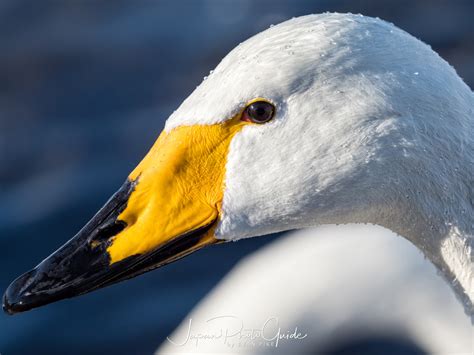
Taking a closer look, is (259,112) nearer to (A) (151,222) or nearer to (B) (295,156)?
(B) (295,156)

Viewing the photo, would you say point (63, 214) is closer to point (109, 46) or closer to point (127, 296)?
point (127, 296)

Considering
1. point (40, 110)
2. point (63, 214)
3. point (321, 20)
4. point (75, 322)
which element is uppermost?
point (40, 110)

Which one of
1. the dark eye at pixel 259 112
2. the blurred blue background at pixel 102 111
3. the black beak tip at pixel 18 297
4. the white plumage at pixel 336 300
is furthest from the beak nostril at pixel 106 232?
the blurred blue background at pixel 102 111

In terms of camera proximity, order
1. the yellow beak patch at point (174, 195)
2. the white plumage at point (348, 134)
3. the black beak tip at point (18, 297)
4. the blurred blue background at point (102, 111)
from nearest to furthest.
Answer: the white plumage at point (348, 134), the yellow beak patch at point (174, 195), the black beak tip at point (18, 297), the blurred blue background at point (102, 111)

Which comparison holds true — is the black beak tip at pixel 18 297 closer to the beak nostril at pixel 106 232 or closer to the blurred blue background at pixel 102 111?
the beak nostril at pixel 106 232

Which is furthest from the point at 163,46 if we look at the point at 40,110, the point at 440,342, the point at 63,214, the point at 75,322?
the point at 440,342

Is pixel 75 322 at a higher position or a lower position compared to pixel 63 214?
lower

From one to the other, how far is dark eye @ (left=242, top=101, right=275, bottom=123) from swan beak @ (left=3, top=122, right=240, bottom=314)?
0.20ft

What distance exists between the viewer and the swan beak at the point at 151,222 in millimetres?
3527

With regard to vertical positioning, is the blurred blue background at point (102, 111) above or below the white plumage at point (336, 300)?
above

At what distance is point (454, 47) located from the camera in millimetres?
7516

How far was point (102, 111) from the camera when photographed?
698 cm

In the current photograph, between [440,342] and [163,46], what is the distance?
3212mm

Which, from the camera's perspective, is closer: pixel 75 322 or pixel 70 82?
pixel 75 322
